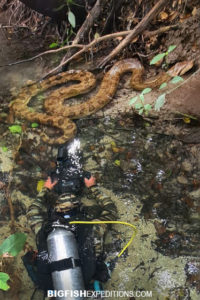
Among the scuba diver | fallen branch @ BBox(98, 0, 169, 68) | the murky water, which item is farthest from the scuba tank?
fallen branch @ BBox(98, 0, 169, 68)

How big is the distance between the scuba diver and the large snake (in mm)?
858

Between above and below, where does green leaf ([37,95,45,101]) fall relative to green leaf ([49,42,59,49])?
below

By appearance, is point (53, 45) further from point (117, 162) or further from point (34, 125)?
point (117, 162)

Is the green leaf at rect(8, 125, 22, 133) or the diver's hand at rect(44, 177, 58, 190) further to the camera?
the green leaf at rect(8, 125, 22, 133)

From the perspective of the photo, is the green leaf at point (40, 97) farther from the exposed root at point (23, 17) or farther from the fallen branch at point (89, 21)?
the exposed root at point (23, 17)

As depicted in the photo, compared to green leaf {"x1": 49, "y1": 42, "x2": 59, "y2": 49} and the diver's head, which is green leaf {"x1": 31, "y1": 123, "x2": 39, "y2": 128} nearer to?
the diver's head

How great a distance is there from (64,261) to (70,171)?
1.13 meters

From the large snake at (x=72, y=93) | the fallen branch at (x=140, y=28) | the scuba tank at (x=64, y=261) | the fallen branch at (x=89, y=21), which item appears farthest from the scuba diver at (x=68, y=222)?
the fallen branch at (x=89, y=21)

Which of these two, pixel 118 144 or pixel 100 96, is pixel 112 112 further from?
pixel 118 144

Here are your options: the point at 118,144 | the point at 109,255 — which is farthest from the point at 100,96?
the point at 109,255

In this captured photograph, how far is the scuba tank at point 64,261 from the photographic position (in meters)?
2.08

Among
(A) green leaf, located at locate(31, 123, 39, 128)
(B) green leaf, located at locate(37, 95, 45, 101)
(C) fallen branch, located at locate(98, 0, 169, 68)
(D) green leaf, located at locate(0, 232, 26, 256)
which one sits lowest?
(A) green leaf, located at locate(31, 123, 39, 128)

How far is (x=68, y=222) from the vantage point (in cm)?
249

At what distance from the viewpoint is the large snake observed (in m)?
3.79
